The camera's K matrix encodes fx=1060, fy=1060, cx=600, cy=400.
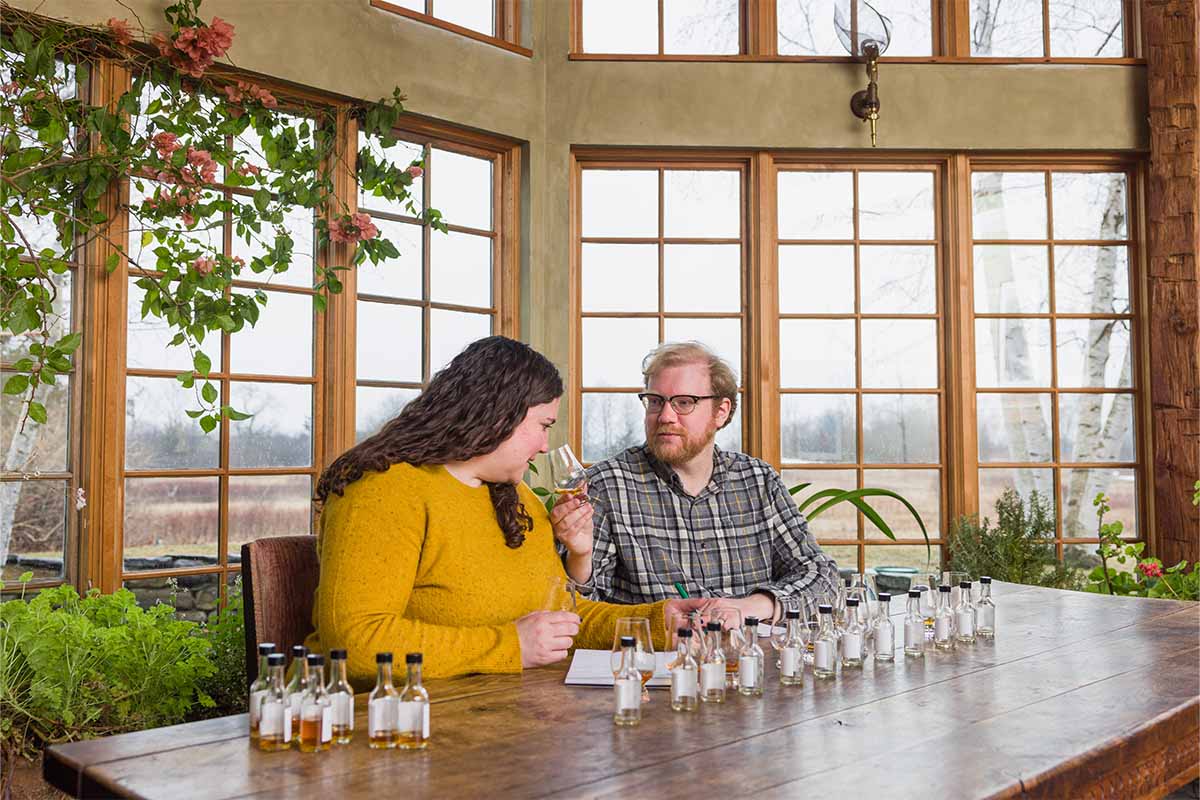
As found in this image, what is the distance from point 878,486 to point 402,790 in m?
3.70

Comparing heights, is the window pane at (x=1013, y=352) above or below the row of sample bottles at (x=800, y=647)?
above

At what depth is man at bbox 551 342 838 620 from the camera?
103 inches

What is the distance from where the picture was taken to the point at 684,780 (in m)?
1.20

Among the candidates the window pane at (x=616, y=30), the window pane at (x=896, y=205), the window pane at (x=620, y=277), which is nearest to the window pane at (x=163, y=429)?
the window pane at (x=620, y=277)

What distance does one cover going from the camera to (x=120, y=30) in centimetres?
314

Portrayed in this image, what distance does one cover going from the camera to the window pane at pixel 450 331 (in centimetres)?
418

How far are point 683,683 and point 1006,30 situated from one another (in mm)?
4046

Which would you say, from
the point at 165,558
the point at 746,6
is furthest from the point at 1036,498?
the point at 165,558

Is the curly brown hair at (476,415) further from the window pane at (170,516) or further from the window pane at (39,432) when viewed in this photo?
the window pane at (170,516)

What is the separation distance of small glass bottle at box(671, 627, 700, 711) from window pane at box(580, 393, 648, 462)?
2883mm

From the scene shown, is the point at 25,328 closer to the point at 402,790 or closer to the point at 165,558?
the point at 165,558

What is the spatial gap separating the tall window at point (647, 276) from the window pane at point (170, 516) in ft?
5.06

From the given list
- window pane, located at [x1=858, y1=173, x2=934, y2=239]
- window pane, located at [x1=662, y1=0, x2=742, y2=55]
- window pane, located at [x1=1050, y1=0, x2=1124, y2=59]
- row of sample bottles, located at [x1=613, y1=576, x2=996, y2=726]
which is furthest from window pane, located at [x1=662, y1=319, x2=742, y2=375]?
row of sample bottles, located at [x1=613, y1=576, x2=996, y2=726]

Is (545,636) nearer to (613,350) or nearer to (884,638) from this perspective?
(884,638)
